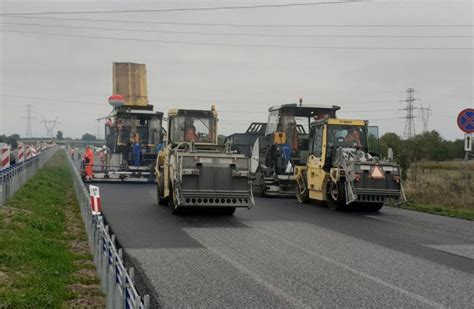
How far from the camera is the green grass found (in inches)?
571

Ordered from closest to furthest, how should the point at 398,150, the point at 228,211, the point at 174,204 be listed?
the point at 174,204, the point at 228,211, the point at 398,150

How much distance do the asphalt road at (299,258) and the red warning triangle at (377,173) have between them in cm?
99

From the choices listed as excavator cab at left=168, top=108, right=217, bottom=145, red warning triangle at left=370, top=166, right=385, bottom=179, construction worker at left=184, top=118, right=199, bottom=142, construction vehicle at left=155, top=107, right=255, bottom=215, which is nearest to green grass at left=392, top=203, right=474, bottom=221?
red warning triangle at left=370, top=166, right=385, bottom=179

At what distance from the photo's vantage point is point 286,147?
1911cm

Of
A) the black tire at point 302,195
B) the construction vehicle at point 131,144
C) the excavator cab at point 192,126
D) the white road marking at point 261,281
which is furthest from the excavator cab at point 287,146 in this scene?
the white road marking at point 261,281

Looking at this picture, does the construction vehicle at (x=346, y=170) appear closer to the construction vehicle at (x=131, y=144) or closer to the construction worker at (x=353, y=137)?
the construction worker at (x=353, y=137)

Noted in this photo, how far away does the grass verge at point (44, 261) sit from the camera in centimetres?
608

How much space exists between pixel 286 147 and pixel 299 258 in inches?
425

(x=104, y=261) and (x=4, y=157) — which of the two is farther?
(x=4, y=157)

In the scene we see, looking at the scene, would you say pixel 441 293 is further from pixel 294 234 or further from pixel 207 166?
pixel 207 166

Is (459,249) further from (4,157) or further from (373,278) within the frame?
(4,157)

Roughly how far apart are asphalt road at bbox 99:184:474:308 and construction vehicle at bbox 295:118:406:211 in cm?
67

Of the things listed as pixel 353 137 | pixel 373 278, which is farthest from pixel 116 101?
pixel 373 278

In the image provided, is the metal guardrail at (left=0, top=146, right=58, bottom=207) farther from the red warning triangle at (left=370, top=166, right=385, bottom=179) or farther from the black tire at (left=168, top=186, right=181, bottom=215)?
the red warning triangle at (left=370, top=166, right=385, bottom=179)
